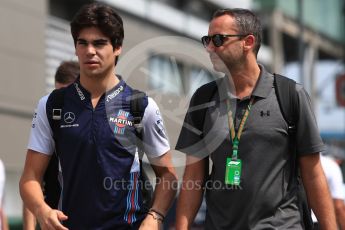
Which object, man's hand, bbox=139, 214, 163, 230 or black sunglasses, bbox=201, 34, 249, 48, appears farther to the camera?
black sunglasses, bbox=201, 34, 249, 48

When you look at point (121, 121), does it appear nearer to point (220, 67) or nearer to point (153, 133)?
point (153, 133)

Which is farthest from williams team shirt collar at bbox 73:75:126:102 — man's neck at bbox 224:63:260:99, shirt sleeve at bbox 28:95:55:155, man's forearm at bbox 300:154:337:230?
man's forearm at bbox 300:154:337:230

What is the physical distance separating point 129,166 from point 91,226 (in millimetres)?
420

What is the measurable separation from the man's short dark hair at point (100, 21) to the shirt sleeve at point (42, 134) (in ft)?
1.62

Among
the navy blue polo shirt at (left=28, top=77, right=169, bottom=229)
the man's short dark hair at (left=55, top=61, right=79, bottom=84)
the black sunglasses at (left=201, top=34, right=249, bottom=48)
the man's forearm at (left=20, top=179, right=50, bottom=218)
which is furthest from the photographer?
the man's short dark hair at (left=55, top=61, right=79, bottom=84)

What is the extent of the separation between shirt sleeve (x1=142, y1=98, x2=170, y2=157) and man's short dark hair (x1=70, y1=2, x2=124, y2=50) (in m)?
0.46

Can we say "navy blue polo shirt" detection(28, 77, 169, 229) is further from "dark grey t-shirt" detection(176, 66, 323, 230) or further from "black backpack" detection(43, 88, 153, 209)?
"dark grey t-shirt" detection(176, 66, 323, 230)

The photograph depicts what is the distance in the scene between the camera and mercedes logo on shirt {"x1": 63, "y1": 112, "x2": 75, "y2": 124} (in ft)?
16.5

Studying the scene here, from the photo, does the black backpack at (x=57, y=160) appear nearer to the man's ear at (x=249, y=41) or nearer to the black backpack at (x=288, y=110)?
the black backpack at (x=288, y=110)

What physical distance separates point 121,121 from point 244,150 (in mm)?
769

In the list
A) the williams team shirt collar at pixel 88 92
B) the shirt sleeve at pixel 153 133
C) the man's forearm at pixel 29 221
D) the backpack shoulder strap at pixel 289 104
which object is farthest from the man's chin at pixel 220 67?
the man's forearm at pixel 29 221

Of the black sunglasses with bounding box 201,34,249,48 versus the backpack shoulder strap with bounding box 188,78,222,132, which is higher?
the black sunglasses with bounding box 201,34,249,48

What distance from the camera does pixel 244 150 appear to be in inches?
202

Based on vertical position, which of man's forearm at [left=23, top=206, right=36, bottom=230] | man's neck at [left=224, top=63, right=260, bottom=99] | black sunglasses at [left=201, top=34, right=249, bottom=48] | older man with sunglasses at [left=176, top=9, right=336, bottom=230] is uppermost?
black sunglasses at [left=201, top=34, right=249, bottom=48]
